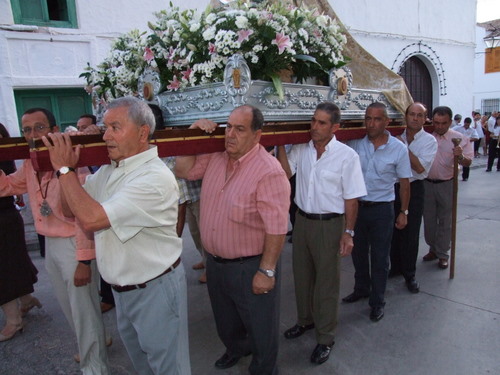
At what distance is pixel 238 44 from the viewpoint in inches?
95.4

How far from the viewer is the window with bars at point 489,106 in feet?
80.6

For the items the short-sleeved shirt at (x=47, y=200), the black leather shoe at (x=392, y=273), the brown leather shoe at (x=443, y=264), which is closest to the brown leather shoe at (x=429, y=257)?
the brown leather shoe at (x=443, y=264)

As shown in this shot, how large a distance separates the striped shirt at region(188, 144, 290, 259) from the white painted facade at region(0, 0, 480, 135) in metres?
2.80

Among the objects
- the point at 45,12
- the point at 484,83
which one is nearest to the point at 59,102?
the point at 45,12

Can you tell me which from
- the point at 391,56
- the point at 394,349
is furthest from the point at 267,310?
the point at 391,56

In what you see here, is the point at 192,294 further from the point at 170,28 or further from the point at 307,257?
the point at 170,28

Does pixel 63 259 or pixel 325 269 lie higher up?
pixel 63 259

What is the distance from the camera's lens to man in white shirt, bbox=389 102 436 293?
3.73 metres

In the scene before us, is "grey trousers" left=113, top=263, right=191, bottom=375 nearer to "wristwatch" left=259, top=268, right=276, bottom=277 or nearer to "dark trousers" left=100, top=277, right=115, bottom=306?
"wristwatch" left=259, top=268, right=276, bottom=277

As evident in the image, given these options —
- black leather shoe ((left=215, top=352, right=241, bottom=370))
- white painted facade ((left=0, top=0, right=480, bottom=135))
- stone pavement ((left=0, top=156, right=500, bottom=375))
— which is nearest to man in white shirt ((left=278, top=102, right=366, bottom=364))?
stone pavement ((left=0, top=156, right=500, bottom=375))

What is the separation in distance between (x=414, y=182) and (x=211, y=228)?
2.43 meters

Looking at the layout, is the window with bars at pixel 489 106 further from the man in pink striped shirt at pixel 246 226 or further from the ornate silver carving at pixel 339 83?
the man in pink striped shirt at pixel 246 226

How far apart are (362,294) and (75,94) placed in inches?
224

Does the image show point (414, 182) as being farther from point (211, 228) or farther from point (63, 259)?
point (63, 259)
